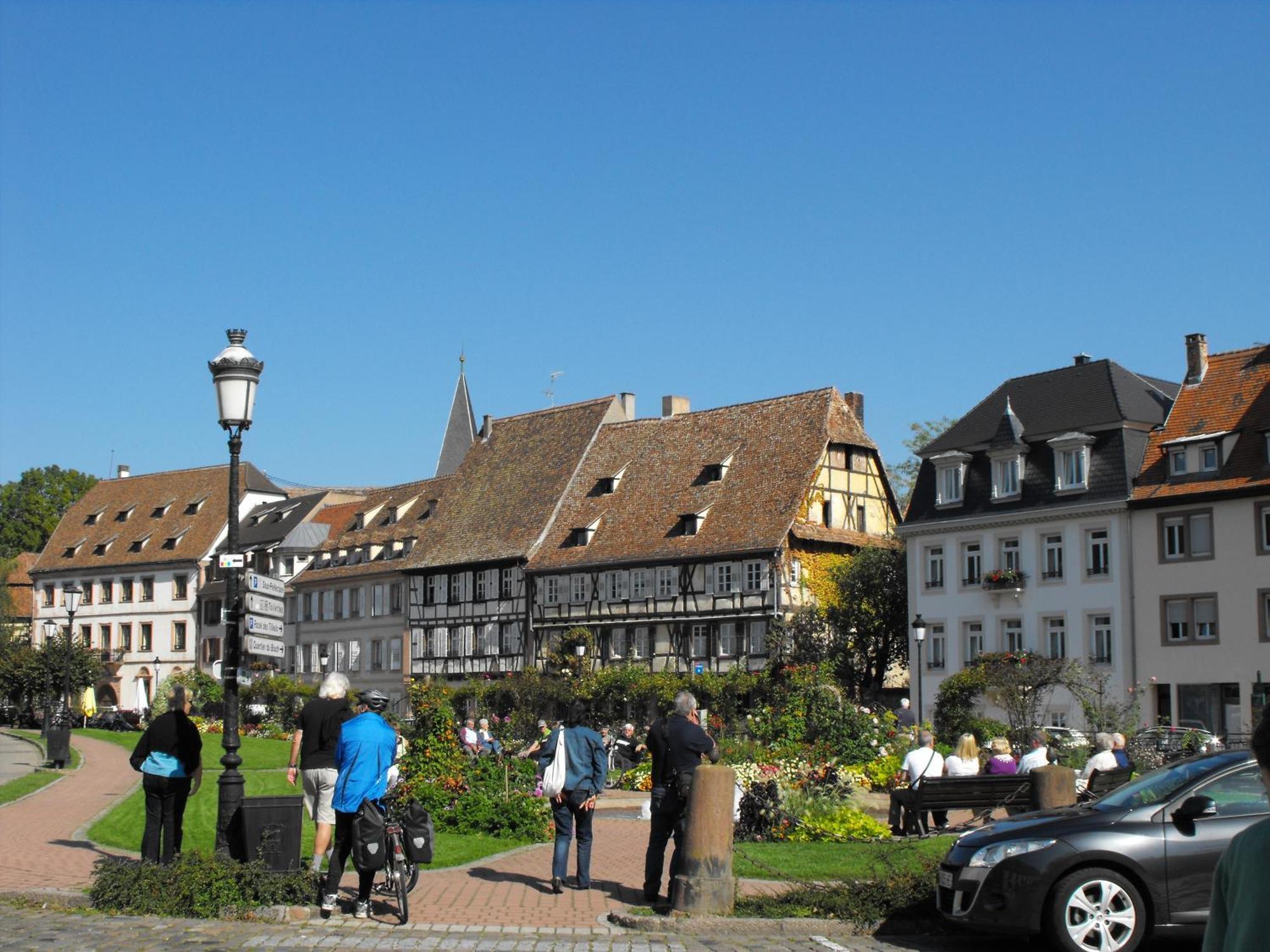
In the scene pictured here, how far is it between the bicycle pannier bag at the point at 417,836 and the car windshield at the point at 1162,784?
505 centimetres

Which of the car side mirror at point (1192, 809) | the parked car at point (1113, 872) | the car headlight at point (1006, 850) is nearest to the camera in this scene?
the car side mirror at point (1192, 809)

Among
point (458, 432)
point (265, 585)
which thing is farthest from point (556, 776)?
point (458, 432)

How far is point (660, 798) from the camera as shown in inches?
561

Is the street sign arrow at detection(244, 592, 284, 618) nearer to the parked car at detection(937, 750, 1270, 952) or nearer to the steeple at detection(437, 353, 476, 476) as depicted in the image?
the parked car at detection(937, 750, 1270, 952)

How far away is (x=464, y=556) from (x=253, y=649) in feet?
164

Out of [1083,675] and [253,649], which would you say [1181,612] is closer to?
[1083,675]

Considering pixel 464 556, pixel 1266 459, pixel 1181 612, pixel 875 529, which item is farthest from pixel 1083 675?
pixel 464 556

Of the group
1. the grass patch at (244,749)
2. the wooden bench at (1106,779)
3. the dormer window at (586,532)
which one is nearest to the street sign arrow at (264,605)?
the wooden bench at (1106,779)

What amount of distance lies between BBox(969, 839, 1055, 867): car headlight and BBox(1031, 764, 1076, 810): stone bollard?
340 cm

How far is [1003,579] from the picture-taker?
157 ft

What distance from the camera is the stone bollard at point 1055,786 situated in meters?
14.9

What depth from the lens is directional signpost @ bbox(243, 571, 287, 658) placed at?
1481 centimetres

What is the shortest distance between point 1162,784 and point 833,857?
480cm

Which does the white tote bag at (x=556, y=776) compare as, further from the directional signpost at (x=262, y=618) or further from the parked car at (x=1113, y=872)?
the parked car at (x=1113, y=872)
